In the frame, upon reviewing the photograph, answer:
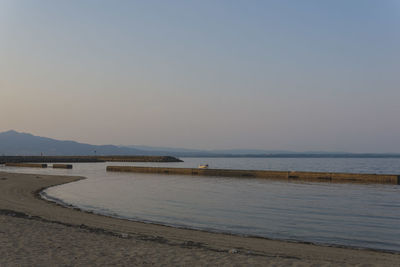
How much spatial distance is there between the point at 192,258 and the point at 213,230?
5739mm

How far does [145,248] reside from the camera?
9938 millimetres

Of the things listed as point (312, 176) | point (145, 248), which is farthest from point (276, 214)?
point (312, 176)

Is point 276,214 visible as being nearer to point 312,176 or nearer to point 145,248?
point 145,248

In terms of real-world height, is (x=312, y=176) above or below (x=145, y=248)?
below

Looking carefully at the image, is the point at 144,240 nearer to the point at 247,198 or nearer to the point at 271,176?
the point at 247,198

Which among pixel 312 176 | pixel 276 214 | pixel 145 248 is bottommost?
pixel 276 214

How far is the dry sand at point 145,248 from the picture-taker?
8.52 m

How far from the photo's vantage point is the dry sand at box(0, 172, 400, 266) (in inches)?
335

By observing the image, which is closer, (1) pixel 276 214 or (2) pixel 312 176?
(1) pixel 276 214

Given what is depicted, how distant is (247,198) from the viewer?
83.8 ft

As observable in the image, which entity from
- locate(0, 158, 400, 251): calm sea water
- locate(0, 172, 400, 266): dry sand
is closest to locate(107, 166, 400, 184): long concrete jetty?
locate(0, 158, 400, 251): calm sea water

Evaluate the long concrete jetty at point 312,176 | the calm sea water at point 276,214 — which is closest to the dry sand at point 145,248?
the calm sea water at point 276,214

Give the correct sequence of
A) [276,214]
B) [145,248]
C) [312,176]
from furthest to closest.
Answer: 1. [312,176]
2. [276,214]
3. [145,248]

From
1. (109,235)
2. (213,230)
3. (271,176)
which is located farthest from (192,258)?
(271,176)
